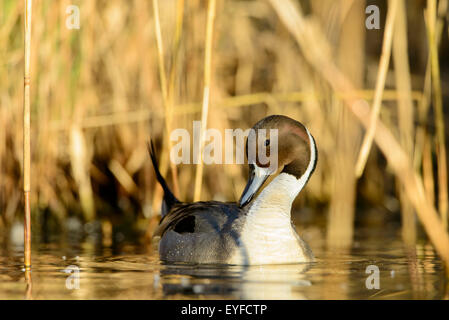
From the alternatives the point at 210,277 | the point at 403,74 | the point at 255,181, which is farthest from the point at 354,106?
the point at 403,74

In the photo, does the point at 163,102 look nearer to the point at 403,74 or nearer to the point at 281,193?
the point at 281,193

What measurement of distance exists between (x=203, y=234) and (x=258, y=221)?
381 mm

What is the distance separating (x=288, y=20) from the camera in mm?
3076

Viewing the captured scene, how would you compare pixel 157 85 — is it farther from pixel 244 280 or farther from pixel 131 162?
pixel 244 280

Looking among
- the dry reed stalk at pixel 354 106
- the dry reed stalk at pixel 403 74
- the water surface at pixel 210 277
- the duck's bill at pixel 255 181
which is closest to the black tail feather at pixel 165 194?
the water surface at pixel 210 277

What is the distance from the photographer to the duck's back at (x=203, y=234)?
5184 millimetres

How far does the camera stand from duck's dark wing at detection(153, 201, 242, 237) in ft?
17.6

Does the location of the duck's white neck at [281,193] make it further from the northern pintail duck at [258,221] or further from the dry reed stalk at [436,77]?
the dry reed stalk at [436,77]

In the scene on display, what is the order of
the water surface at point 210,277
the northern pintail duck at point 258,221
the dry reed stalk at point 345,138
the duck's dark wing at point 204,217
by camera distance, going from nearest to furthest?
the water surface at point 210,277 < the northern pintail duck at point 258,221 < the duck's dark wing at point 204,217 < the dry reed stalk at point 345,138

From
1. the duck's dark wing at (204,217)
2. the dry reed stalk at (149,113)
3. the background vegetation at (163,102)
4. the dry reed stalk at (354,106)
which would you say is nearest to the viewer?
the dry reed stalk at (354,106)

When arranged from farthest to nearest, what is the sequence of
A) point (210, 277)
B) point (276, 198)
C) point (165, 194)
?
1. point (165, 194)
2. point (276, 198)
3. point (210, 277)

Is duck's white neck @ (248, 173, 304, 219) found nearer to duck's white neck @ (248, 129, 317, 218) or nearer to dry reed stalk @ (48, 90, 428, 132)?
duck's white neck @ (248, 129, 317, 218)

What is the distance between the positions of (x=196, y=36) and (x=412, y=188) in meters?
3.72

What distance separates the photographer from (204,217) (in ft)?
17.8
